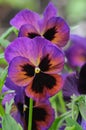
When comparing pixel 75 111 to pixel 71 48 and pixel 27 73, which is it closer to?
pixel 27 73

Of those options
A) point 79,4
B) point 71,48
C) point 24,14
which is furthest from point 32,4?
point 24,14

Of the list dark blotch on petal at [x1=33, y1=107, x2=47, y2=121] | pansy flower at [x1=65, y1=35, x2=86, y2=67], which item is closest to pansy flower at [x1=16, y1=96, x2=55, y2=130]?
dark blotch on petal at [x1=33, y1=107, x2=47, y2=121]

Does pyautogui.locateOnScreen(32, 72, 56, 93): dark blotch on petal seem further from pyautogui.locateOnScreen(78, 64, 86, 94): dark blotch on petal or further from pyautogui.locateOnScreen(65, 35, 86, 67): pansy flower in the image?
pyautogui.locateOnScreen(65, 35, 86, 67): pansy flower

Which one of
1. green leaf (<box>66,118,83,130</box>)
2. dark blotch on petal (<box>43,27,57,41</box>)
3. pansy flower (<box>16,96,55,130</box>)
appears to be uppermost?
dark blotch on petal (<box>43,27,57,41</box>)

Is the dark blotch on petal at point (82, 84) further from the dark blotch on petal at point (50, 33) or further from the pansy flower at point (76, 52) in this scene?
the pansy flower at point (76, 52)

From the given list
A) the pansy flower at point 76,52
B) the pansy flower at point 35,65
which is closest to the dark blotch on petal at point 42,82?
the pansy flower at point 35,65
